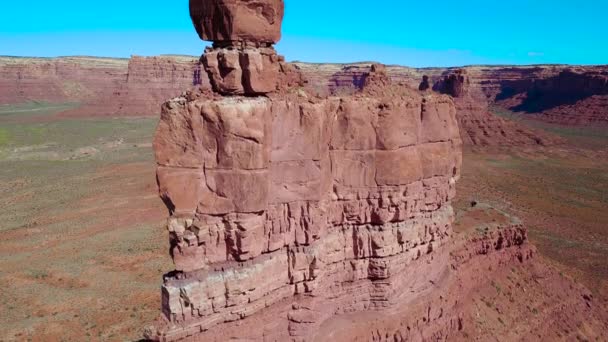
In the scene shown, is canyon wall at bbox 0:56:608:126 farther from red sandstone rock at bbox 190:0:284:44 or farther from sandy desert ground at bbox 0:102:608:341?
red sandstone rock at bbox 190:0:284:44

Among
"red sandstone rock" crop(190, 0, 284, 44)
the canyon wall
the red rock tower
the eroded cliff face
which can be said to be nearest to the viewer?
the eroded cliff face

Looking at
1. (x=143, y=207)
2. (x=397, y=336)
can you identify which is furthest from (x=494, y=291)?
(x=143, y=207)

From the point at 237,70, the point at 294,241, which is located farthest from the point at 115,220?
the point at 237,70

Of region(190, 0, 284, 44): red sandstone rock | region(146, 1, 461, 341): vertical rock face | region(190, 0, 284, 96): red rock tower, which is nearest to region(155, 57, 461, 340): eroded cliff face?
region(146, 1, 461, 341): vertical rock face

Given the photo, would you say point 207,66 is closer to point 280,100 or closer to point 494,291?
point 280,100

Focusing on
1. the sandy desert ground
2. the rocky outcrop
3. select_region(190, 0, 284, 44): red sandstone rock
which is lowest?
the sandy desert ground

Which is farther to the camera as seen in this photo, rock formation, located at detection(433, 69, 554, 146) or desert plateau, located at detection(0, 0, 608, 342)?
rock formation, located at detection(433, 69, 554, 146)
